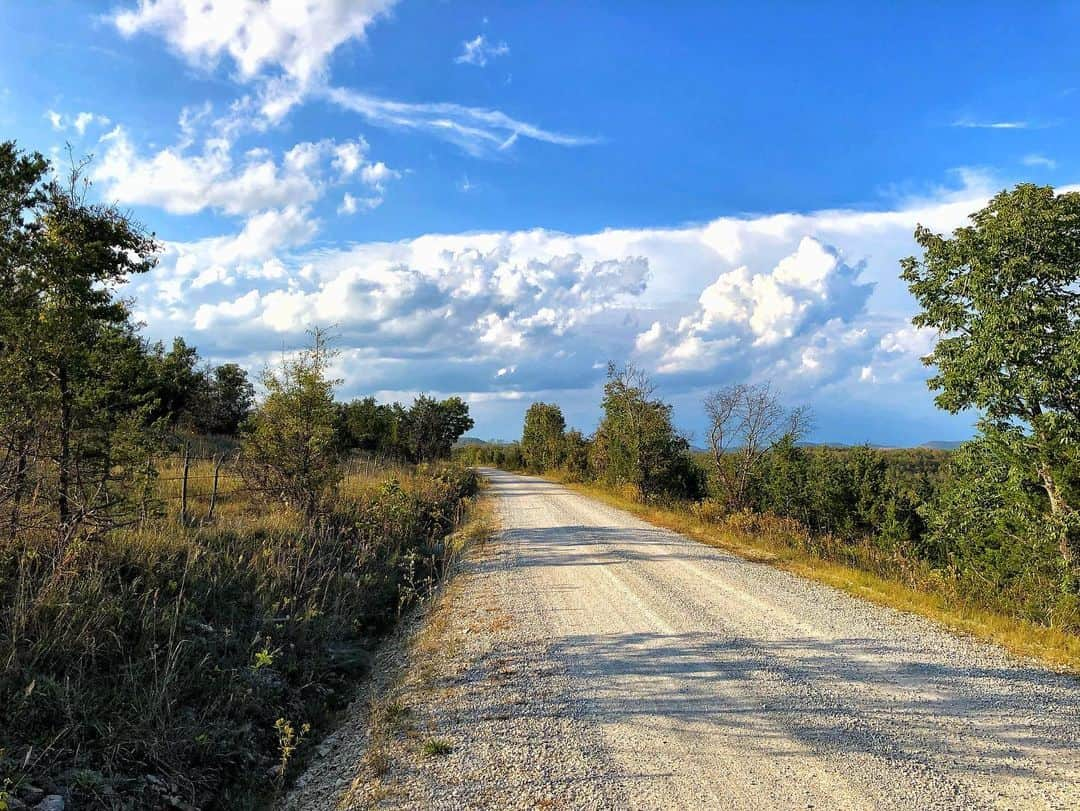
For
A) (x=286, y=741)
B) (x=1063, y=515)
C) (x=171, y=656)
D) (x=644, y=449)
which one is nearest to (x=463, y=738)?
(x=286, y=741)

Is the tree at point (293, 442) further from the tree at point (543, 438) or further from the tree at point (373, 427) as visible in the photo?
the tree at point (543, 438)

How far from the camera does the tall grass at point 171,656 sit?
4016mm

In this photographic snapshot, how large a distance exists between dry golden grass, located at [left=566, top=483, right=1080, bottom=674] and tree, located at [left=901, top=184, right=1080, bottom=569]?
1987mm

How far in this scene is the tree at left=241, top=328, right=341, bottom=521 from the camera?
1273cm

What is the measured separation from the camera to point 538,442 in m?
55.4

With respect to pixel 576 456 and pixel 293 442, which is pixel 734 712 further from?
pixel 576 456

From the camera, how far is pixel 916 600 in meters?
7.67

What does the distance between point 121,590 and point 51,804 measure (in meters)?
2.67

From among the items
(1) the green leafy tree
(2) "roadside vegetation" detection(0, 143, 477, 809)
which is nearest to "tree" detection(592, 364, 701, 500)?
(1) the green leafy tree

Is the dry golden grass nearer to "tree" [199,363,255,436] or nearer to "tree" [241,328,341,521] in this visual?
"tree" [241,328,341,521]

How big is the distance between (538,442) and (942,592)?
47.8 meters

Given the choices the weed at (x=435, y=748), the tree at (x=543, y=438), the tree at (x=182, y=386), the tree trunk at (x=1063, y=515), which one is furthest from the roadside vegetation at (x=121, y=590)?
the tree at (x=543, y=438)

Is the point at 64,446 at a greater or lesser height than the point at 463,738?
greater

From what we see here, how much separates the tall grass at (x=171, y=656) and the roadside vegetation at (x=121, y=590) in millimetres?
18
